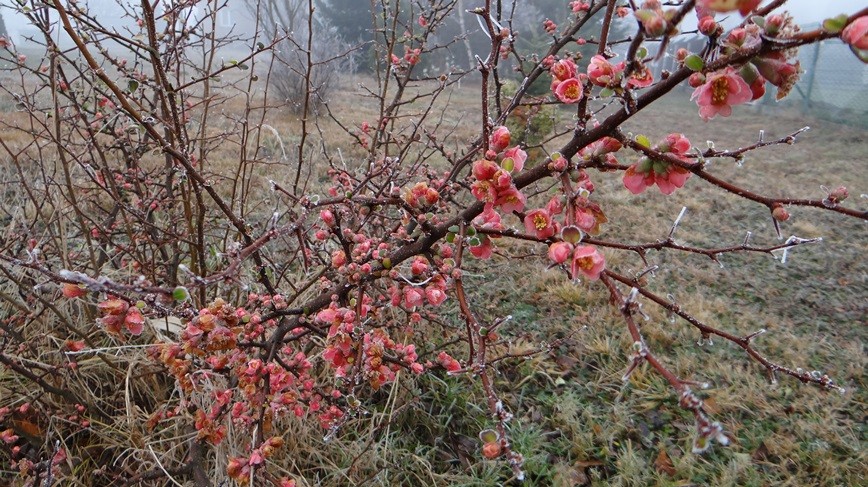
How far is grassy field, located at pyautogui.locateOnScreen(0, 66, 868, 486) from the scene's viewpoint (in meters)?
2.16

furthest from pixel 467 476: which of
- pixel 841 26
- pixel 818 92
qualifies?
pixel 818 92

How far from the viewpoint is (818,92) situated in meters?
10.9

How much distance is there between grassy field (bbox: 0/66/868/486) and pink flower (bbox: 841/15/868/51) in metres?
0.58

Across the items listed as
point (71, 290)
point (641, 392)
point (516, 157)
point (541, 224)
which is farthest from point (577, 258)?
point (641, 392)

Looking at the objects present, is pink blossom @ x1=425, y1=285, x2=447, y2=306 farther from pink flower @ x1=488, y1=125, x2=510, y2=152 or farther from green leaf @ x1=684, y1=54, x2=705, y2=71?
green leaf @ x1=684, y1=54, x2=705, y2=71

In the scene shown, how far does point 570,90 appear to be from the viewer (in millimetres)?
822

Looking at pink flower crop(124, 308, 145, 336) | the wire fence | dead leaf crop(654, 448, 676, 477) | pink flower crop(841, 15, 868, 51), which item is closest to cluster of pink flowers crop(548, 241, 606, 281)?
pink flower crop(841, 15, 868, 51)

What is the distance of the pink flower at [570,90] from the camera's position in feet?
2.68

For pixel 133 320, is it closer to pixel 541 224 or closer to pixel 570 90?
pixel 541 224

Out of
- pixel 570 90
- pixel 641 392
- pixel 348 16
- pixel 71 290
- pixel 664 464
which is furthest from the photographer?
pixel 348 16

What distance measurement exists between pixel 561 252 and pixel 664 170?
24 centimetres

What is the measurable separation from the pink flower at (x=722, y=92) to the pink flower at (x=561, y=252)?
0.95 ft

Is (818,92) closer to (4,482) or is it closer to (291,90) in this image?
(291,90)

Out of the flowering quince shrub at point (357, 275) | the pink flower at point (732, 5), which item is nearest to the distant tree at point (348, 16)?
the flowering quince shrub at point (357, 275)
